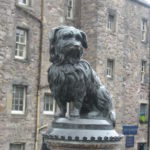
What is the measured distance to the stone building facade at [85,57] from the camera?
18109 mm

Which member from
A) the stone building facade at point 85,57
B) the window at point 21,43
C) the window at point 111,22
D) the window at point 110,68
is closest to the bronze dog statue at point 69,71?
the stone building facade at point 85,57

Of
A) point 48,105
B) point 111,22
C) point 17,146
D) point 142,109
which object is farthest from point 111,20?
point 17,146

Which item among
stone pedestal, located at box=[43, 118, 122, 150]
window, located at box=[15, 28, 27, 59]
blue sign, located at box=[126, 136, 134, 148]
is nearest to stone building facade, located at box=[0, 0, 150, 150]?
window, located at box=[15, 28, 27, 59]

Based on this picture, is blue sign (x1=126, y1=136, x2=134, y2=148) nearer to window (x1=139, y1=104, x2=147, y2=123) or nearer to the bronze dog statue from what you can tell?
window (x1=139, y1=104, x2=147, y2=123)

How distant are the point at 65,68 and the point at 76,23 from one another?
18670mm

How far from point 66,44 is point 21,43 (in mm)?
15477

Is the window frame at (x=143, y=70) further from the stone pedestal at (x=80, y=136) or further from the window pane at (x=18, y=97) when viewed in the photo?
the stone pedestal at (x=80, y=136)

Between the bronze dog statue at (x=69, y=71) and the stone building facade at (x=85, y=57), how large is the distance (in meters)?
13.4

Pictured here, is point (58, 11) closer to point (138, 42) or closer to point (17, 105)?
point (17, 105)

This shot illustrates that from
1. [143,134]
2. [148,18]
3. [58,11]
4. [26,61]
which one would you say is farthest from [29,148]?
[148,18]

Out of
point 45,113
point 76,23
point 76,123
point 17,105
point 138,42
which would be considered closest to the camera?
point 76,123

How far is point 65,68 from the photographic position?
163 inches

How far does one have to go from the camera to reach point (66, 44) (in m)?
4.08

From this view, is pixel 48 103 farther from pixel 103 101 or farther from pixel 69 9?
pixel 103 101
